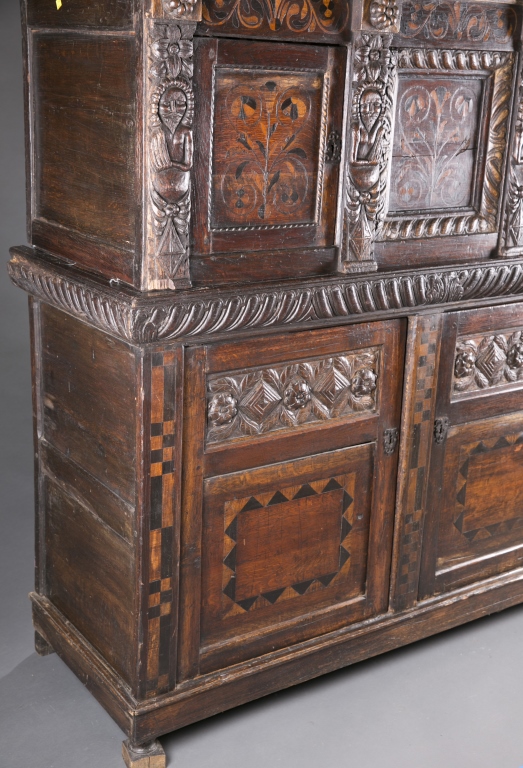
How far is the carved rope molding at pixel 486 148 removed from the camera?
114 inches

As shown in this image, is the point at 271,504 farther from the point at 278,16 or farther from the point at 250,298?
the point at 278,16

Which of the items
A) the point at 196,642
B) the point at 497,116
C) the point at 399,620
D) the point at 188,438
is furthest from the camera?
the point at 399,620

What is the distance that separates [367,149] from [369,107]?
11 cm

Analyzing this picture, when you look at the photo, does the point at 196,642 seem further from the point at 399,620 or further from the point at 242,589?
the point at 399,620

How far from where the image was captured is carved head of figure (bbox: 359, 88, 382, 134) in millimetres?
2771

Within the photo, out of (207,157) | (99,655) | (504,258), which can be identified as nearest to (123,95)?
(207,157)

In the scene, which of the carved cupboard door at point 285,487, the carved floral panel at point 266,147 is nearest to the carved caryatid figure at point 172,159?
the carved floral panel at point 266,147

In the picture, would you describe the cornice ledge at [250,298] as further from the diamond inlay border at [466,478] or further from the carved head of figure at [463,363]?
the diamond inlay border at [466,478]

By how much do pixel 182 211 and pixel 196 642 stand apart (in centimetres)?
121

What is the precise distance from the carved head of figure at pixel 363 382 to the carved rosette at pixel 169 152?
2.20 ft

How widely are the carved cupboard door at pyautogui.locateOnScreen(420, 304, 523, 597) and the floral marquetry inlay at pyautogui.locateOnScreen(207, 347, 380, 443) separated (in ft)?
1.01

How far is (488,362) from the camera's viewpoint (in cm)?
330

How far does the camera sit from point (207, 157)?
2.56m

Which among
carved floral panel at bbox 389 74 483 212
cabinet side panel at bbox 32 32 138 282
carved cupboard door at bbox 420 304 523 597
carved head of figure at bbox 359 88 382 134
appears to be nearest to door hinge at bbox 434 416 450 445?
carved cupboard door at bbox 420 304 523 597
